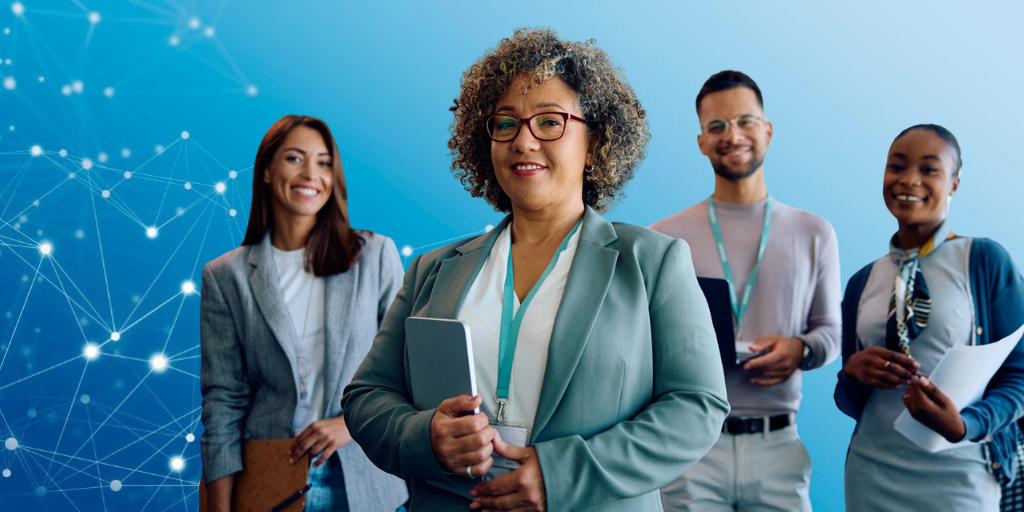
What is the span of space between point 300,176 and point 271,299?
468 millimetres

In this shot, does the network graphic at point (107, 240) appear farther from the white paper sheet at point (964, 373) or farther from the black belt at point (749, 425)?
the white paper sheet at point (964, 373)

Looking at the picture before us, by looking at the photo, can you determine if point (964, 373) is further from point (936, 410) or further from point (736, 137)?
point (736, 137)

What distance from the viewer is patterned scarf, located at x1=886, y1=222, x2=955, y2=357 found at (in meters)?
2.23

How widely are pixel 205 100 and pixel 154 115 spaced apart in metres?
0.27

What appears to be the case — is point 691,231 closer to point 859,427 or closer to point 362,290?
point 859,427

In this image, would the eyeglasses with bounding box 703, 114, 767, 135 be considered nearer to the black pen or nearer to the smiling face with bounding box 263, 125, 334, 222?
the smiling face with bounding box 263, 125, 334, 222

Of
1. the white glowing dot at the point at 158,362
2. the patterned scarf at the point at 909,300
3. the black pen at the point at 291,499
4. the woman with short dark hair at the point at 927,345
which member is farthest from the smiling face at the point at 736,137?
the white glowing dot at the point at 158,362

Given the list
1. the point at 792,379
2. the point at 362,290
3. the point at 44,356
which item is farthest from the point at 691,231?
the point at 44,356

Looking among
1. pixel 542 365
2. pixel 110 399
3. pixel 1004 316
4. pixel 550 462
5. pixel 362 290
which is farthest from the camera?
pixel 110 399

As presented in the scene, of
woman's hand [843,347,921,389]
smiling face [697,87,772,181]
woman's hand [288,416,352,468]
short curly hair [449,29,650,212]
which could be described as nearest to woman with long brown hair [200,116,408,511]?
woman's hand [288,416,352,468]

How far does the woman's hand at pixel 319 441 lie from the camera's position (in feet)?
7.43

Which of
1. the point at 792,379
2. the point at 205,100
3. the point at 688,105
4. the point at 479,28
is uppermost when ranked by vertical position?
the point at 479,28

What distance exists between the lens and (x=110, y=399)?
365 cm

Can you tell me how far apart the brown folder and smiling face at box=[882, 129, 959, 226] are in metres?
2.13
